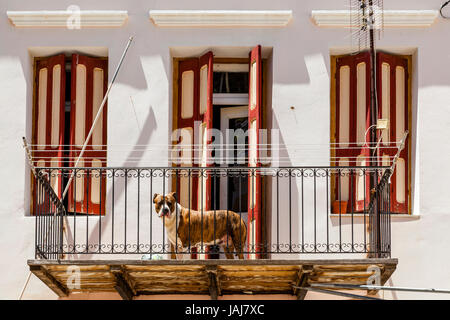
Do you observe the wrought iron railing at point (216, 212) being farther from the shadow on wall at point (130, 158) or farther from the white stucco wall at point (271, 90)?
the white stucco wall at point (271, 90)

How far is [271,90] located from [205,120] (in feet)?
3.15

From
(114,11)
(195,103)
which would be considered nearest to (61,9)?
(114,11)

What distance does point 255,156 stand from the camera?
1336 cm

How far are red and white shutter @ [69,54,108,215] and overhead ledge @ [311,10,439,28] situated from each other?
2.97 metres

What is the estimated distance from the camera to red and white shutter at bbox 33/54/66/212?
45.1 ft

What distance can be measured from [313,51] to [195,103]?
A: 5.60 ft

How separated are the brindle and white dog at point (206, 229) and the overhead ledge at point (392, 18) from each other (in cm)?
287

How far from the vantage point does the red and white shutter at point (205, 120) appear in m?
13.4

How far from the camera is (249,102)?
45.0ft

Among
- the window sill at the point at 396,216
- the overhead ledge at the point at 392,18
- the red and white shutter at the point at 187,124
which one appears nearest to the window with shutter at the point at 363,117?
the window sill at the point at 396,216

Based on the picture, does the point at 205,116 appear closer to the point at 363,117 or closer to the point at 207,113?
the point at 207,113

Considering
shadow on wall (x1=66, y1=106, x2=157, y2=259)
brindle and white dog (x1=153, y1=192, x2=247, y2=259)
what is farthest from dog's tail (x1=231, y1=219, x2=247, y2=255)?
shadow on wall (x1=66, y1=106, x2=157, y2=259)

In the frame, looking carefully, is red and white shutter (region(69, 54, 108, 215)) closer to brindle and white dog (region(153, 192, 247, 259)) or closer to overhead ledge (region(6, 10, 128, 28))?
overhead ledge (region(6, 10, 128, 28))
